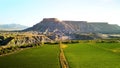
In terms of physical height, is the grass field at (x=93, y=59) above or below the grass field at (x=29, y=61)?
below

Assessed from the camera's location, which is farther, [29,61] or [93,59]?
[93,59]

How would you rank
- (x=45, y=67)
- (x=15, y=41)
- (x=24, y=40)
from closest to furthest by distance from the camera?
(x=45, y=67) < (x=15, y=41) < (x=24, y=40)

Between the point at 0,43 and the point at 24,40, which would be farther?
the point at 24,40

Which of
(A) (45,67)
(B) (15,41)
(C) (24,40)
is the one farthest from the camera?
(C) (24,40)

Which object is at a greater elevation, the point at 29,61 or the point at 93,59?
the point at 29,61

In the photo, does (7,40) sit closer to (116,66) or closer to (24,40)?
(24,40)

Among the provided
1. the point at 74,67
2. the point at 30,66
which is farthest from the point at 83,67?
the point at 30,66

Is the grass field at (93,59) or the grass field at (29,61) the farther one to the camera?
the grass field at (93,59)

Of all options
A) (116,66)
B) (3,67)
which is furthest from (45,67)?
(116,66)

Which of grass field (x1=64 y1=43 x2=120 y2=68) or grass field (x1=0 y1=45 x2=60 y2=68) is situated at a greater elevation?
grass field (x1=0 y1=45 x2=60 y2=68)

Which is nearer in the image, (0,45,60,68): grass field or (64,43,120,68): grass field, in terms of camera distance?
(0,45,60,68): grass field

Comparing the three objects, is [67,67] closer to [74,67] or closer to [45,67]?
[74,67]
